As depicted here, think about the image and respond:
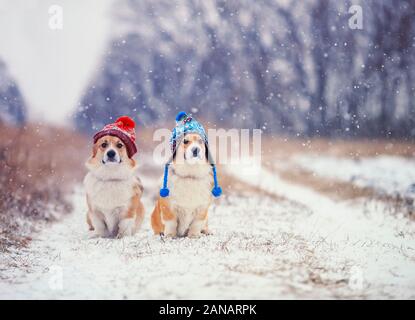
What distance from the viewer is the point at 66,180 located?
1082 cm

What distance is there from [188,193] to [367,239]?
8.49 feet

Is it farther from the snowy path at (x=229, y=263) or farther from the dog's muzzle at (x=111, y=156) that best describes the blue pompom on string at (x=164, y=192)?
the dog's muzzle at (x=111, y=156)

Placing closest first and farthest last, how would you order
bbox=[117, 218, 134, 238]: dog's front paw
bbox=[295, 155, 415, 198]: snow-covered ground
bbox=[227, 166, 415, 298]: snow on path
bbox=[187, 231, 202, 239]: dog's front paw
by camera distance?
bbox=[227, 166, 415, 298]: snow on path → bbox=[187, 231, 202, 239]: dog's front paw → bbox=[117, 218, 134, 238]: dog's front paw → bbox=[295, 155, 415, 198]: snow-covered ground

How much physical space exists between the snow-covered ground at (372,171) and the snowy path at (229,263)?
3043mm

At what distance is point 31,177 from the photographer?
8977 millimetres

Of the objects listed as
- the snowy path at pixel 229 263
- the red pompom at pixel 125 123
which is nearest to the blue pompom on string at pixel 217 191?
the snowy path at pixel 229 263

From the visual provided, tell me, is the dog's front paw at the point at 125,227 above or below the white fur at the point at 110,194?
below

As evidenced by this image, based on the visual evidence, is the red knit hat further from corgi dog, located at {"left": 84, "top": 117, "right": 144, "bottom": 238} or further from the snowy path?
the snowy path

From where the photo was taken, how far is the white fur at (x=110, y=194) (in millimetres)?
5926

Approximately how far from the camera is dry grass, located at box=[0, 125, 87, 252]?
725cm

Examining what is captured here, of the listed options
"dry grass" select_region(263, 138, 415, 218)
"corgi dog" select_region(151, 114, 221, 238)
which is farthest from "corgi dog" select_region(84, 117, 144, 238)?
"dry grass" select_region(263, 138, 415, 218)

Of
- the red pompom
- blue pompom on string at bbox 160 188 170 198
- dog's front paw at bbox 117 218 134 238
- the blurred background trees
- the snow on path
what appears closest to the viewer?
the snow on path

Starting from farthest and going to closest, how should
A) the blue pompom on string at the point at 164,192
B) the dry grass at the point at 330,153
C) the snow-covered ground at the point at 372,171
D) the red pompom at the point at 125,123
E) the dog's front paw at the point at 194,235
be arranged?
the dry grass at the point at 330,153 < the snow-covered ground at the point at 372,171 < the red pompom at the point at 125,123 < the dog's front paw at the point at 194,235 < the blue pompom on string at the point at 164,192

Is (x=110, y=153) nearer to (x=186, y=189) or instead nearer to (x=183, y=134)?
(x=183, y=134)
